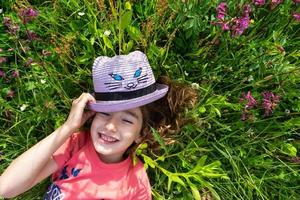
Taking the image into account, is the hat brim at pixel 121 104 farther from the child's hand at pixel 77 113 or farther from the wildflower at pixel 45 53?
the wildflower at pixel 45 53

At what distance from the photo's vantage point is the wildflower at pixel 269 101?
2236 millimetres

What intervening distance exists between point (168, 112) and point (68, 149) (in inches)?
20.7

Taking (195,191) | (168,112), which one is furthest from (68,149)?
(195,191)

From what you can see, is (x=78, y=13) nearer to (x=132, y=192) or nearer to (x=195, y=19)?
(x=195, y=19)

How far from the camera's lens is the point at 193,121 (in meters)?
2.34

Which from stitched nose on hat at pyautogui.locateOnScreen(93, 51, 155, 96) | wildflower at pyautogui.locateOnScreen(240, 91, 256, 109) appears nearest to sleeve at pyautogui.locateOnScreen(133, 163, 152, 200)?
stitched nose on hat at pyautogui.locateOnScreen(93, 51, 155, 96)

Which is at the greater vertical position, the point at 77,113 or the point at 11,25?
the point at 11,25

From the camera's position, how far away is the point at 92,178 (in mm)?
2271

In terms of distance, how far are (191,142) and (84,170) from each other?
540mm

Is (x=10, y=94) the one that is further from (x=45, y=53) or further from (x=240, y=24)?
(x=240, y=24)

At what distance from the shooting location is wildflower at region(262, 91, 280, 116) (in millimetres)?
2236

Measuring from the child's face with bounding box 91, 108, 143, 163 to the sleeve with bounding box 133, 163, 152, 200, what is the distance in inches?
7.7

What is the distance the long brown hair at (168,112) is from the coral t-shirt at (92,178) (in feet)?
0.44

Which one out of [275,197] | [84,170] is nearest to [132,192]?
[84,170]
